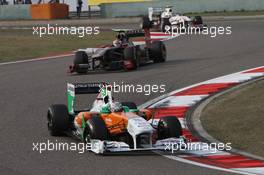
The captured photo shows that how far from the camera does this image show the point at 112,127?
32.9ft

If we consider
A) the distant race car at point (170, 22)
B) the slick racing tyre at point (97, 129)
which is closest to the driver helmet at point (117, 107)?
the slick racing tyre at point (97, 129)

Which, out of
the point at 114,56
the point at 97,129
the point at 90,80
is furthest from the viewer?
the point at 114,56

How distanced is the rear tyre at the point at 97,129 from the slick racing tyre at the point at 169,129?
82 centimetres

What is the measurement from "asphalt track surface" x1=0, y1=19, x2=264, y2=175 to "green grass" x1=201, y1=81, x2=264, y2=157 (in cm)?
147

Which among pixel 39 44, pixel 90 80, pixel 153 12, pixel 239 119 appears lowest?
pixel 39 44

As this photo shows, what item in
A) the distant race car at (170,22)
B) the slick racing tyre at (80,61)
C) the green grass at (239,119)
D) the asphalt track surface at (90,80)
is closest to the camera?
the asphalt track surface at (90,80)

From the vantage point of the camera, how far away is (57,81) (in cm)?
1792

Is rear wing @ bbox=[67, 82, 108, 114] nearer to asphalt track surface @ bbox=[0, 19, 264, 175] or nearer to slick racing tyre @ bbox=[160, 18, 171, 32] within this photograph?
asphalt track surface @ bbox=[0, 19, 264, 175]

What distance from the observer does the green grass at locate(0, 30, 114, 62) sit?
26.7 m

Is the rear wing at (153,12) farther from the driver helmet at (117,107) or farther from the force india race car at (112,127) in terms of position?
the driver helmet at (117,107)

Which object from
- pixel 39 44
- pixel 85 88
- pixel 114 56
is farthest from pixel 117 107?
pixel 39 44

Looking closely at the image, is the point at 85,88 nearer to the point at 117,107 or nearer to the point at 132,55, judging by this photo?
the point at 117,107

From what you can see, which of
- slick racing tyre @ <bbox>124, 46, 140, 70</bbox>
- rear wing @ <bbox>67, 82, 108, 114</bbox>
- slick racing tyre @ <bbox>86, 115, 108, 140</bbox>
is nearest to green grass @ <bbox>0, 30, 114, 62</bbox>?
slick racing tyre @ <bbox>124, 46, 140, 70</bbox>

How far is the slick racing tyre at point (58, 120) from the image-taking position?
35.9ft
